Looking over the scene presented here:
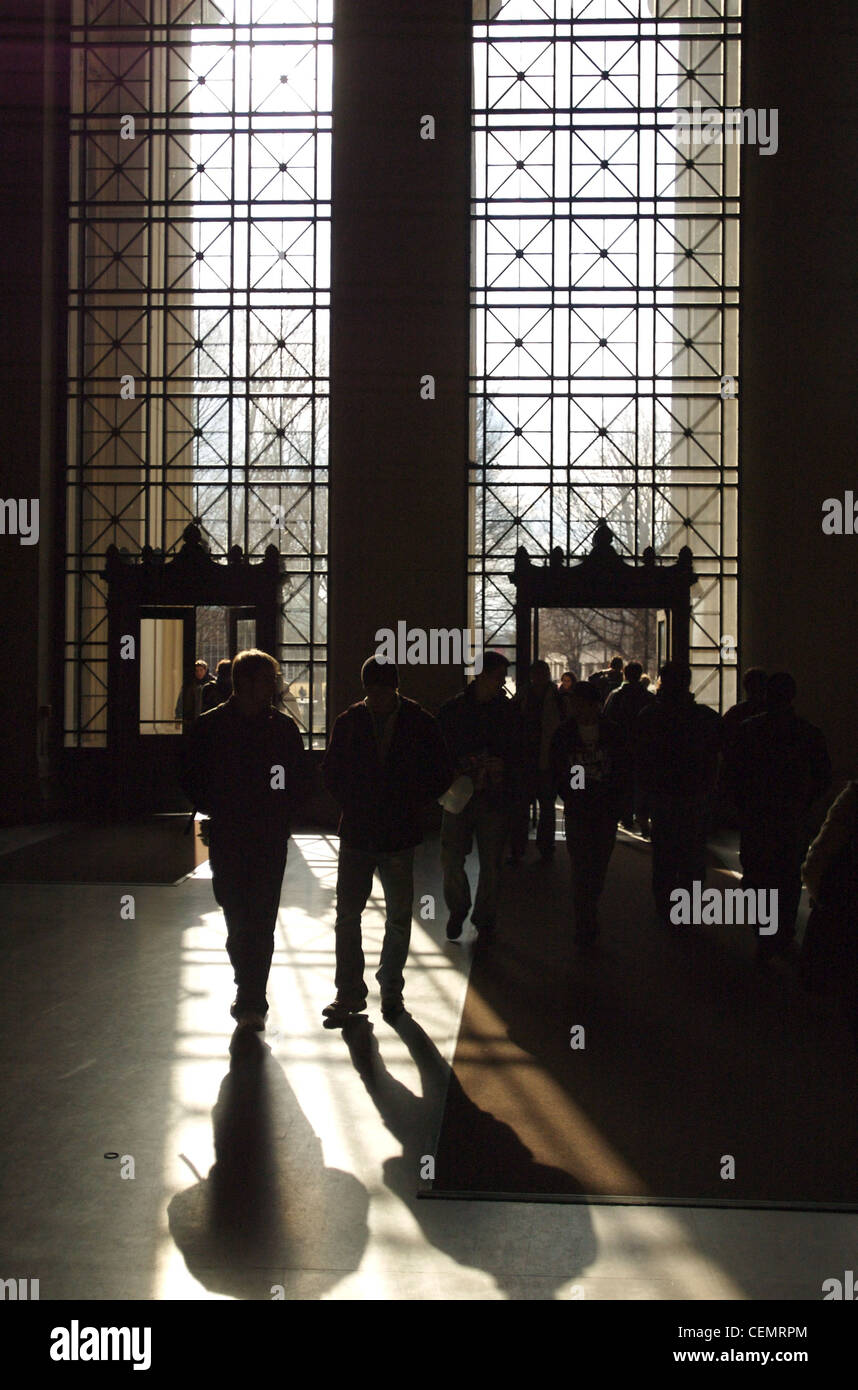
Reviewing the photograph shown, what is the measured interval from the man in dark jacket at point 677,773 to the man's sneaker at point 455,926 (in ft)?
5.05

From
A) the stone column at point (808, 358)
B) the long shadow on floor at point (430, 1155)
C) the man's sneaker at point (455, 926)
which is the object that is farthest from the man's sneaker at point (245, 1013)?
the stone column at point (808, 358)

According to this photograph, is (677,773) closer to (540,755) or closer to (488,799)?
(488,799)

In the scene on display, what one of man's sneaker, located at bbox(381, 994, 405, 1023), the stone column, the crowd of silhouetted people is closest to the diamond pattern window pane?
the stone column

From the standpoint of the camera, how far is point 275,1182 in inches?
175

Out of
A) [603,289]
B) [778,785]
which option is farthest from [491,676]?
[603,289]

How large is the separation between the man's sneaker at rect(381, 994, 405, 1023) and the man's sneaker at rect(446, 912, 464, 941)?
195 centimetres

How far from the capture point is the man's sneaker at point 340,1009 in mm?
6479

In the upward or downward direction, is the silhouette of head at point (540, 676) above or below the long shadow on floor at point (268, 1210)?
above

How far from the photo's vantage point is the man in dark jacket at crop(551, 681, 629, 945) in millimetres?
8359

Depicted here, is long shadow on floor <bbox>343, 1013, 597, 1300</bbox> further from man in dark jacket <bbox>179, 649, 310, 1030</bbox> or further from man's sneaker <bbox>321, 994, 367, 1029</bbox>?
man in dark jacket <bbox>179, 649, 310, 1030</bbox>

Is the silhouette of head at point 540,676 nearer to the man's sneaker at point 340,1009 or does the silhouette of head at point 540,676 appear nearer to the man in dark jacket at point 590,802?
the man in dark jacket at point 590,802

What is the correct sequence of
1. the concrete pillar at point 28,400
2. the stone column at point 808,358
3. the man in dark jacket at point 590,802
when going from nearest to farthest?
the man in dark jacket at point 590,802
the stone column at point 808,358
the concrete pillar at point 28,400
